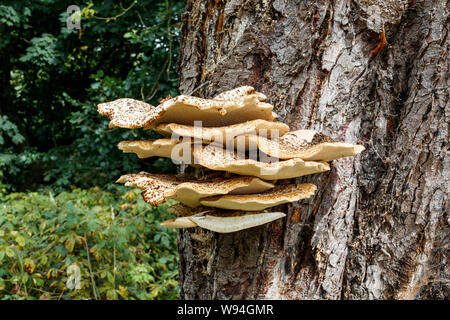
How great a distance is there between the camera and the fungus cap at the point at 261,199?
1044 mm

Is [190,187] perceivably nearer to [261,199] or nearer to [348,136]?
[261,199]

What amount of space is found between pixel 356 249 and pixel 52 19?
8.94 m

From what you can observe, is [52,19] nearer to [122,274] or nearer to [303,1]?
[122,274]

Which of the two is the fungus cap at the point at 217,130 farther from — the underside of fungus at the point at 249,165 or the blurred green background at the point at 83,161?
the blurred green background at the point at 83,161

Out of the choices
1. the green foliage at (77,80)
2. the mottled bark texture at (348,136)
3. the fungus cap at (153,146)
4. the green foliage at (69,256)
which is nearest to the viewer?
the fungus cap at (153,146)

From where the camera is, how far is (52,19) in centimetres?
816

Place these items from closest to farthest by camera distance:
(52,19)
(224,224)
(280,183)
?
(224,224) < (280,183) < (52,19)

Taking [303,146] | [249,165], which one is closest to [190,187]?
[249,165]

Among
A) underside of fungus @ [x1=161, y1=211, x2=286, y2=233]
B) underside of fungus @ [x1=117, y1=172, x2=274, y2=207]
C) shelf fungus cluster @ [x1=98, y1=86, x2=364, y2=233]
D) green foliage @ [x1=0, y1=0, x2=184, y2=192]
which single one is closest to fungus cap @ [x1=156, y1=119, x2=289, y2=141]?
shelf fungus cluster @ [x1=98, y1=86, x2=364, y2=233]

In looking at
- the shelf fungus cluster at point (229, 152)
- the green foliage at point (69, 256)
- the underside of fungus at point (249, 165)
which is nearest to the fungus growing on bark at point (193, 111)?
the shelf fungus cluster at point (229, 152)

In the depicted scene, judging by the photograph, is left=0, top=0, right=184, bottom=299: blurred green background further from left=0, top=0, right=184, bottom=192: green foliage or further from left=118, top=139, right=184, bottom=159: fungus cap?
left=118, top=139, right=184, bottom=159: fungus cap

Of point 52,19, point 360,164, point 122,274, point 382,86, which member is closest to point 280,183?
point 360,164

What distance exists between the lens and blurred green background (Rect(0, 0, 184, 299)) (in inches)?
120

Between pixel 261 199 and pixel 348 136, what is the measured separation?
1.77 feet
